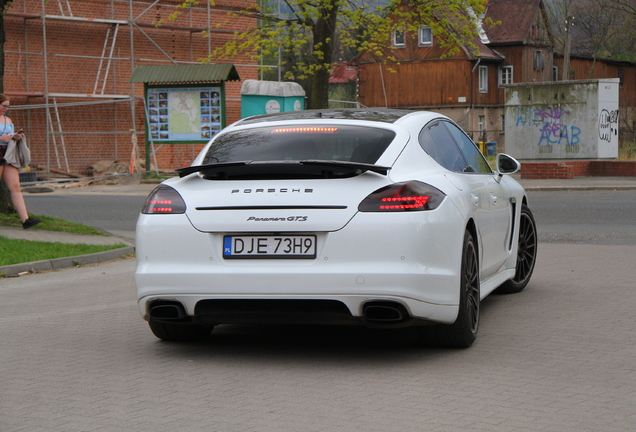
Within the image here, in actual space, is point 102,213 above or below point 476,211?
below

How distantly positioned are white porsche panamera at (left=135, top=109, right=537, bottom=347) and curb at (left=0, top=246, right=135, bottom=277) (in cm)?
513

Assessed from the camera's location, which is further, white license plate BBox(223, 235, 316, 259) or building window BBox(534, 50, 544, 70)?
building window BBox(534, 50, 544, 70)

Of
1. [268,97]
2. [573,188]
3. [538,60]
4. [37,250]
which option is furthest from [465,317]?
[538,60]

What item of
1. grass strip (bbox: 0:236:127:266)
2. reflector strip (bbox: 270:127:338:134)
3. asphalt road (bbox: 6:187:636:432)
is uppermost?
reflector strip (bbox: 270:127:338:134)

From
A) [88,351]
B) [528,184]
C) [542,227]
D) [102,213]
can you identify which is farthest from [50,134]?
[88,351]

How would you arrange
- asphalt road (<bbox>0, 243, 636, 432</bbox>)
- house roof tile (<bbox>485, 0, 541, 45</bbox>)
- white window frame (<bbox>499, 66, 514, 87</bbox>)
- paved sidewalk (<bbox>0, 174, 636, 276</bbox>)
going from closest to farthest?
1. asphalt road (<bbox>0, 243, 636, 432</bbox>)
2. paved sidewalk (<bbox>0, 174, 636, 276</bbox>)
3. white window frame (<bbox>499, 66, 514, 87</bbox>)
4. house roof tile (<bbox>485, 0, 541, 45</bbox>)

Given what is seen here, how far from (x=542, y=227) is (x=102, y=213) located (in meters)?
9.12

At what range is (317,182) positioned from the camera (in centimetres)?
564

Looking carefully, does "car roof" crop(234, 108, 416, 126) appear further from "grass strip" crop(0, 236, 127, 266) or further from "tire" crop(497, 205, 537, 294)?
"grass strip" crop(0, 236, 127, 266)

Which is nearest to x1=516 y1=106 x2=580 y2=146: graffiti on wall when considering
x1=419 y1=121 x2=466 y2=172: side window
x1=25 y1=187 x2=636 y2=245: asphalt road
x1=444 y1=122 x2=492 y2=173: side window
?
x1=25 y1=187 x2=636 y2=245: asphalt road

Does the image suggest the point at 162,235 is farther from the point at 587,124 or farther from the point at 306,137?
the point at 587,124

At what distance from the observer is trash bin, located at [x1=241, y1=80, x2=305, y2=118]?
3309 cm

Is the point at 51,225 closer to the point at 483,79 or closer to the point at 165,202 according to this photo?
the point at 165,202

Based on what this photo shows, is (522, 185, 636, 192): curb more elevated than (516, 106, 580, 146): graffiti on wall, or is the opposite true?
(516, 106, 580, 146): graffiti on wall
